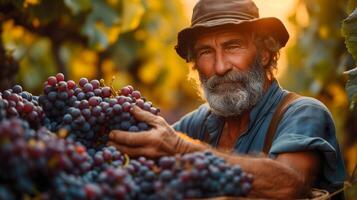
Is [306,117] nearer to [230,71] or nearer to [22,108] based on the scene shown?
[230,71]

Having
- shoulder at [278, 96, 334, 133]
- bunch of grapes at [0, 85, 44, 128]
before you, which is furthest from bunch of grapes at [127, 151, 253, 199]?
shoulder at [278, 96, 334, 133]

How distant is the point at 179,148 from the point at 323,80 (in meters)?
4.87

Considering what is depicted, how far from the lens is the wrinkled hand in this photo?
7.50 feet

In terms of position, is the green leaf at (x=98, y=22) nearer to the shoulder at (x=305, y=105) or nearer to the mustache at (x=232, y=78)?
the mustache at (x=232, y=78)

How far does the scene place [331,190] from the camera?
286 centimetres

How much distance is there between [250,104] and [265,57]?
378mm

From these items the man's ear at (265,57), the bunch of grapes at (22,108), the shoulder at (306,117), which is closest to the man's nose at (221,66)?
the man's ear at (265,57)

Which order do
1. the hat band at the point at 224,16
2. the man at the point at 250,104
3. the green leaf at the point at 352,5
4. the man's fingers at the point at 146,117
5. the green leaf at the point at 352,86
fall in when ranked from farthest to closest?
the hat band at the point at 224,16, the green leaf at the point at 352,5, the green leaf at the point at 352,86, the man at the point at 250,104, the man's fingers at the point at 146,117

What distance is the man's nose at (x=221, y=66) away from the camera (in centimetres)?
325

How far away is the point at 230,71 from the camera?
3.29m

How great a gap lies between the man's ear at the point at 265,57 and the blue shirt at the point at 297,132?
18cm

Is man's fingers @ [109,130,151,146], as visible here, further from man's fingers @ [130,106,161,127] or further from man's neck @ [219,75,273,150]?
man's neck @ [219,75,273,150]

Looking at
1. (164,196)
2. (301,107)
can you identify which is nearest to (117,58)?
(301,107)

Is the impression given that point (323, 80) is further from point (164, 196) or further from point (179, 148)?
point (164, 196)
